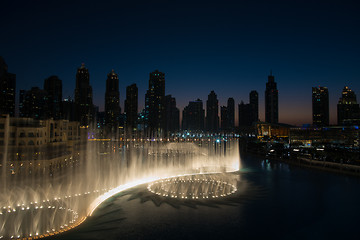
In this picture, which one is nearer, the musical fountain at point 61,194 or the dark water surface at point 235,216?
the dark water surface at point 235,216

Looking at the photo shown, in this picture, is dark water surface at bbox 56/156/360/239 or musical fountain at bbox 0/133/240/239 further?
musical fountain at bbox 0/133/240/239

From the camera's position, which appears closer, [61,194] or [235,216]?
[235,216]

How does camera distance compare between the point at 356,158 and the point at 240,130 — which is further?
the point at 240,130

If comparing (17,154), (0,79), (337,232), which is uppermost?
(0,79)

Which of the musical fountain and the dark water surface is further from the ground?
the musical fountain

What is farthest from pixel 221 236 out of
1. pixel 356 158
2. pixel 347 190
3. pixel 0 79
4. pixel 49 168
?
pixel 0 79

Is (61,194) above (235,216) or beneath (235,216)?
above

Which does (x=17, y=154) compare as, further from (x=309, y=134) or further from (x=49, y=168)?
(x=309, y=134)

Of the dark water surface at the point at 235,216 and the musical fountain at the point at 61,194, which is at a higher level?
the musical fountain at the point at 61,194
